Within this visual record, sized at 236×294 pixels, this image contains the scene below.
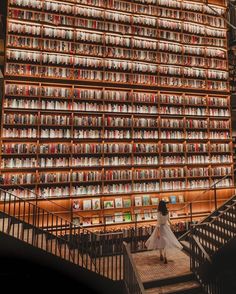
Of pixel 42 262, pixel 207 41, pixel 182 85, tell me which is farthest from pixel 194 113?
pixel 42 262

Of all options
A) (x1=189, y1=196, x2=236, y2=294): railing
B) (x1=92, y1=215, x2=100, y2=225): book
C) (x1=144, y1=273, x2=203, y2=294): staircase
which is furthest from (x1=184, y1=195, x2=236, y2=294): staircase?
(x1=92, y1=215, x2=100, y2=225): book

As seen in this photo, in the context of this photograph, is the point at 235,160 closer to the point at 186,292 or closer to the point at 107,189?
the point at 107,189

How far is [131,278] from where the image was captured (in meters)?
3.20

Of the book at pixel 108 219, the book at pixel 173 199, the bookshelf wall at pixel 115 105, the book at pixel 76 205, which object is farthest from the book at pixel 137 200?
the book at pixel 76 205

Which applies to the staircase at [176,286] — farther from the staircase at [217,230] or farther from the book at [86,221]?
the book at [86,221]

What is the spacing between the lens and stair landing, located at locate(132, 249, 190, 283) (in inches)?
151

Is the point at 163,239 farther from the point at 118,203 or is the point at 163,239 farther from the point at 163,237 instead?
the point at 118,203

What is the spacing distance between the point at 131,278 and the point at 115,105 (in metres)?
3.71

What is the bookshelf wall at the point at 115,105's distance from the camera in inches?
205

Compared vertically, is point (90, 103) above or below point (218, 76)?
below

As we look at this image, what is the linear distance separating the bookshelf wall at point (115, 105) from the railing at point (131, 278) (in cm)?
184

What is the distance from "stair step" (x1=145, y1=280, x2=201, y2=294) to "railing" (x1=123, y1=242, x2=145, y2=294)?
15.3 inches

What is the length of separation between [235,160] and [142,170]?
310 centimetres

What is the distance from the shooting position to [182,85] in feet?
20.6
